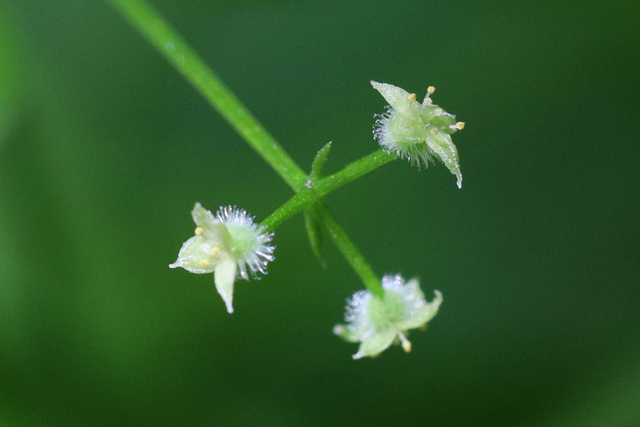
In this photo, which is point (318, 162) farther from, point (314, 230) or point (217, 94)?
point (217, 94)

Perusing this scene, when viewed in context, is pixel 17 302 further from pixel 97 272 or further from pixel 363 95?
pixel 363 95

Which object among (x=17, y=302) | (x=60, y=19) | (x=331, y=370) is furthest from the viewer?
(x=60, y=19)

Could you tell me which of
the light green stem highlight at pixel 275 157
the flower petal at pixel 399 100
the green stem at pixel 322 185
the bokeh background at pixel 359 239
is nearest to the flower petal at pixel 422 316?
the light green stem highlight at pixel 275 157

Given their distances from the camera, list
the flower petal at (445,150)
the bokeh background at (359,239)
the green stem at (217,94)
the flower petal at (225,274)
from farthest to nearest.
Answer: the bokeh background at (359,239) → the green stem at (217,94) → the flower petal at (445,150) → the flower petal at (225,274)

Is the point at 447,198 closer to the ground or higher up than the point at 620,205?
higher up

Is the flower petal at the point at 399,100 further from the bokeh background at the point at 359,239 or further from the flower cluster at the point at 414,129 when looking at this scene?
the bokeh background at the point at 359,239

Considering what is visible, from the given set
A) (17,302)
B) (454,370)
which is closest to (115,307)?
(17,302)
